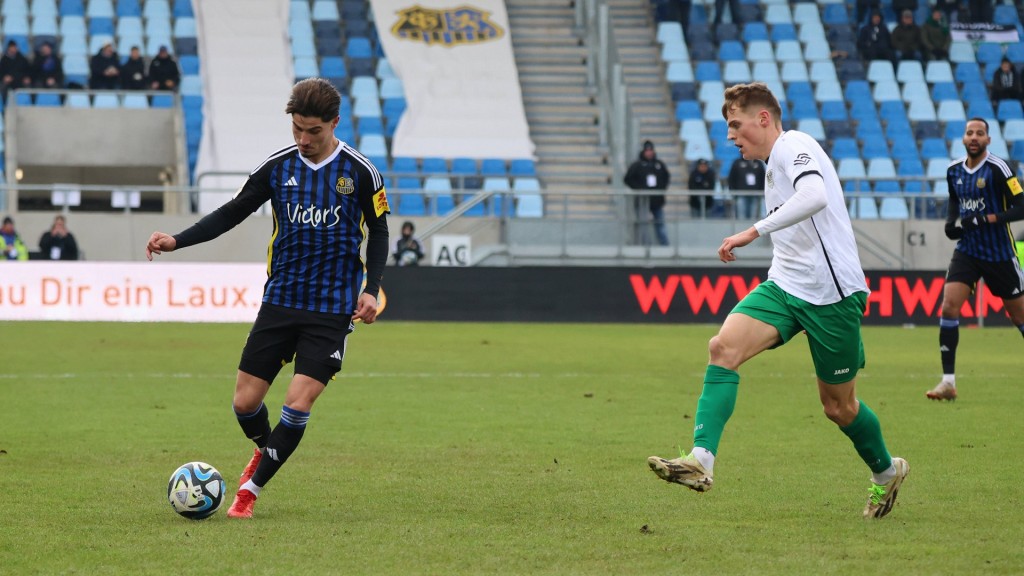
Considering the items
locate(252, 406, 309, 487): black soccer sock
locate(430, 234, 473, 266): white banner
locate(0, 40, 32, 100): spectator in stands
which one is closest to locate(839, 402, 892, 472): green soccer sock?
locate(252, 406, 309, 487): black soccer sock

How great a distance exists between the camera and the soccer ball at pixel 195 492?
263 inches

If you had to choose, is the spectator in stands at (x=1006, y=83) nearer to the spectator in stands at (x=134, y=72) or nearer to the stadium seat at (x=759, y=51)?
the stadium seat at (x=759, y=51)

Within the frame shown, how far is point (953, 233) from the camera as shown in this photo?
41.6ft

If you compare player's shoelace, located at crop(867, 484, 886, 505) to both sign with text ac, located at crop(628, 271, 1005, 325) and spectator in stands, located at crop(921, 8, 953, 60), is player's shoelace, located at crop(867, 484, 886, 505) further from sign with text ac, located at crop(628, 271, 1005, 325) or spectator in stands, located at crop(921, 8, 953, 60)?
spectator in stands, located at crop(921, 8, 953, 60)

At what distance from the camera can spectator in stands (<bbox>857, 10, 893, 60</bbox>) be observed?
3388 cm

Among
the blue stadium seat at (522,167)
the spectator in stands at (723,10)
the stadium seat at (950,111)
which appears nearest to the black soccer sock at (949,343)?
the blue stadium seat at (522,167)

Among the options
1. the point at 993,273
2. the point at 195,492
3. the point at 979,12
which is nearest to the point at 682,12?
the point at 979,12

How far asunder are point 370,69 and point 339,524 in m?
27.4

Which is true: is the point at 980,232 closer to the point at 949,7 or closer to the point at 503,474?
the point at 503,474

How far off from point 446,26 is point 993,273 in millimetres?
23335

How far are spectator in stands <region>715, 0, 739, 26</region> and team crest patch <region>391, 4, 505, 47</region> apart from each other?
5096 mm

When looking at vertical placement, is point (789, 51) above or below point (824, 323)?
above

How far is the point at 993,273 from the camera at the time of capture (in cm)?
1269

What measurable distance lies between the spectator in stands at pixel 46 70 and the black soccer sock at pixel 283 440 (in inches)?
977
